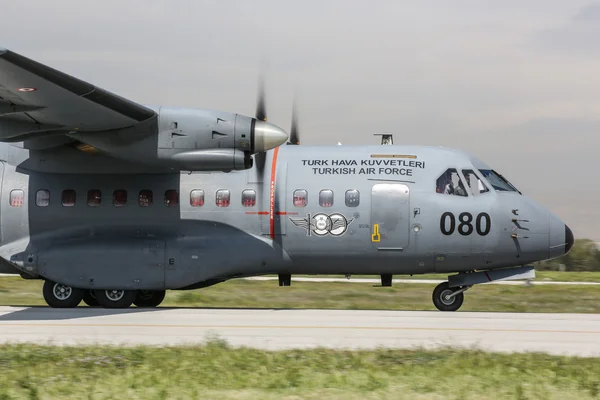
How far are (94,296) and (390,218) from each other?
7428mm

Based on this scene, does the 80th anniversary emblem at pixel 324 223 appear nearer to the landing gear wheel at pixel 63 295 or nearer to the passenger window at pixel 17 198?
the landing gear wheel at pixel 63 295

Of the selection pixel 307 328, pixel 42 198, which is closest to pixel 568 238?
pixel 307 328

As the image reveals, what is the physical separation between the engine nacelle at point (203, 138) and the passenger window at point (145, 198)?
1639mm

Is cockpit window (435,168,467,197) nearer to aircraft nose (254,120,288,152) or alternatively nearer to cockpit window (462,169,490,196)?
cockpit window (462,169,490,196)

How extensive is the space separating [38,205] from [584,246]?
37.9m

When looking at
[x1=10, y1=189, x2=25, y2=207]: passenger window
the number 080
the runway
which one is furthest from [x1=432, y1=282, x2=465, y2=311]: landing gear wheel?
[x1=10, y1=189, x2=25, y2=207]: passenger window

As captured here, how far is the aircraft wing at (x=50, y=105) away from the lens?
47.4 feet

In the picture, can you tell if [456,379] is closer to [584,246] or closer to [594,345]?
[594,345]

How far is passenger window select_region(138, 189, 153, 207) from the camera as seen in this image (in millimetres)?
18406

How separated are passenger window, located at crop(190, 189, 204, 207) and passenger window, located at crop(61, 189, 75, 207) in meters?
2.84

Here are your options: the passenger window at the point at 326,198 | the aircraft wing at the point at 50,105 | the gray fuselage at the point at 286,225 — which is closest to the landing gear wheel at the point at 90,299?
the gray fuselage at the point at 286,225

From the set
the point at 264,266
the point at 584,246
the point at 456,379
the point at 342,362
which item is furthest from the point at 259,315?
the point at 584,246

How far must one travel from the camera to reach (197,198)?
18.3 metres

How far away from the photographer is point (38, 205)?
61.3 ft
